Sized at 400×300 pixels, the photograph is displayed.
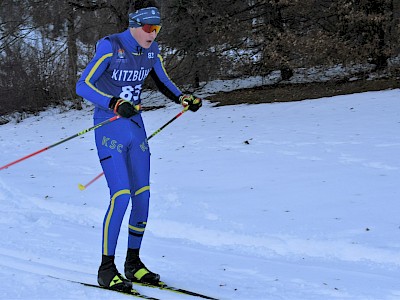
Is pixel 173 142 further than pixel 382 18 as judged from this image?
No

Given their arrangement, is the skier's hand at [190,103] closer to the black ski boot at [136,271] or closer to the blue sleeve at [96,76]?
the blue sleeve at [96,76]

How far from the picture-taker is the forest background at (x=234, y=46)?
15336mm

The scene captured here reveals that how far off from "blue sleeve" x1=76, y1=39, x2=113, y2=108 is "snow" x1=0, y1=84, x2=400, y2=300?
1304 millimetres

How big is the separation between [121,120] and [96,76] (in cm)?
34

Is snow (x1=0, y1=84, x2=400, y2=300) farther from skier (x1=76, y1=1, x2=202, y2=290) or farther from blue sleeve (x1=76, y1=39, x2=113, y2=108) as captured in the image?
blue sleeve (x1=76, y1=39, x2=113, y2=108)

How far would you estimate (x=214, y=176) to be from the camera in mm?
7332

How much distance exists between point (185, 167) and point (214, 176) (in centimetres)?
87

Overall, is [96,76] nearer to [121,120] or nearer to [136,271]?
[121,120]

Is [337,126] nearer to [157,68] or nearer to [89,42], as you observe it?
[157,68]

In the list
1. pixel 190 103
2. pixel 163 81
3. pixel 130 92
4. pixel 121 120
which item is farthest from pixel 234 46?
pixel 121 120

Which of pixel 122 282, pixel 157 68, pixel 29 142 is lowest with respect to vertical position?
pixel 29 142

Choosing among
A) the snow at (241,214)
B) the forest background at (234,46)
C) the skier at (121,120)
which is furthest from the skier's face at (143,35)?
the forest background at (234,46)

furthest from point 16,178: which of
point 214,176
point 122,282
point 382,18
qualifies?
point 382,18

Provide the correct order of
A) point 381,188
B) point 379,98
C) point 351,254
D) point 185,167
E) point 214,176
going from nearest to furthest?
point 351,254, point 381,188, point 214,176, point 185,167, point 379,98
